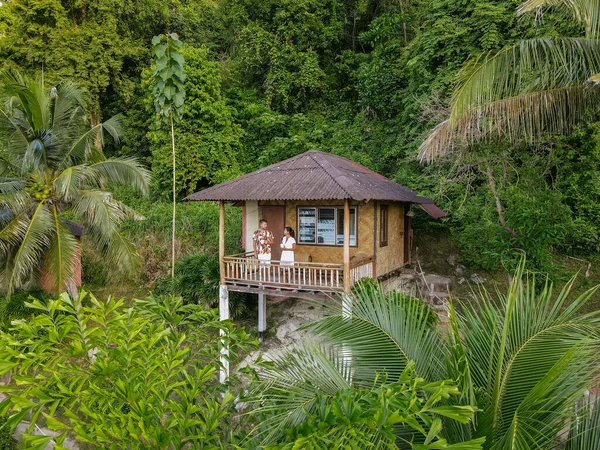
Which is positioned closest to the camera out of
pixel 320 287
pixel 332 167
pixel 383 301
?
pixel 383 301

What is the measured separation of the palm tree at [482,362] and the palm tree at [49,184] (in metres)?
8.39

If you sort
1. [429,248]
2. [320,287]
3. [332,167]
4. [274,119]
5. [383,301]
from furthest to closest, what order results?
[274,119] → [429,248] → [332,167] → [320,287] → [383,301]

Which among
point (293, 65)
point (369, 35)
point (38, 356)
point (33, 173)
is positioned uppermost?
point (369, 35)

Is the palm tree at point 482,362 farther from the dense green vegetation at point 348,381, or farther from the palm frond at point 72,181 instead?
the palm frond at point 72,181

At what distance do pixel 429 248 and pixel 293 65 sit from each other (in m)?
12.4

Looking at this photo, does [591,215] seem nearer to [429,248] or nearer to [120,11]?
[429,248]

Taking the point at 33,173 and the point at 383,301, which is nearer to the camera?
the point at 383,301

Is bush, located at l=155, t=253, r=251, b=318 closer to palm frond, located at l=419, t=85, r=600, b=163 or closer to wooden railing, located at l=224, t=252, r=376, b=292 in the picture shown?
wooden railing, located at l=224, t=252, r=376, b=292

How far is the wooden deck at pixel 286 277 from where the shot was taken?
31.8 ft

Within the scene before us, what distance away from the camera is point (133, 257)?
1100 centimetres

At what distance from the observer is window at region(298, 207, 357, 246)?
11.5 metres

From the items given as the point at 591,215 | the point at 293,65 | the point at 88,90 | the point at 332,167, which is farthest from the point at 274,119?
the point at 591,215

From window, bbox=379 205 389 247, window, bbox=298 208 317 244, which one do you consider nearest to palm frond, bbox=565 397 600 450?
window, bbox=379 205 389 247

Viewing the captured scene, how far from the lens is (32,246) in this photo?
9.56 m
